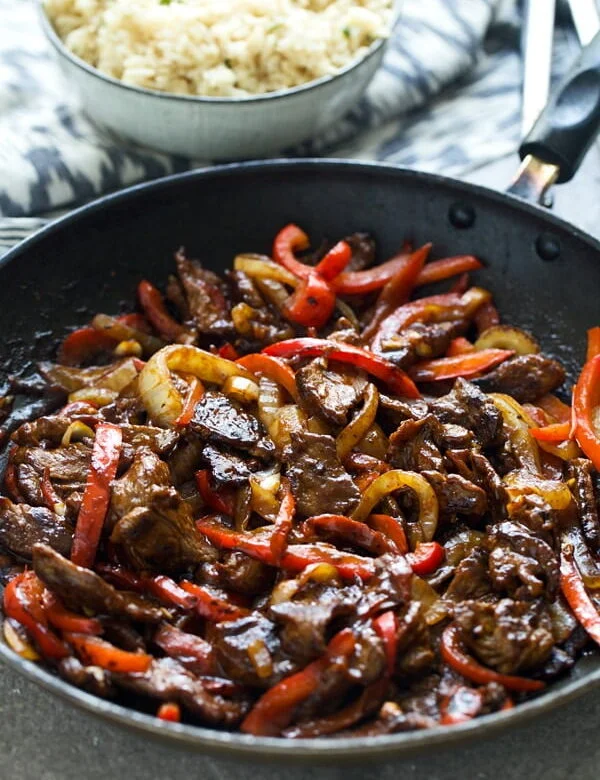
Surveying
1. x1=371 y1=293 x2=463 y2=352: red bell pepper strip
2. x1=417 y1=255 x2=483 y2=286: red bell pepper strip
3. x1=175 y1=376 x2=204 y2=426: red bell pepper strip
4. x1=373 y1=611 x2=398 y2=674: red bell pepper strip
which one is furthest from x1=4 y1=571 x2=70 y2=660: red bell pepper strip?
x1=417 y1=255 x2=483 y2=286: red bell pepper strip

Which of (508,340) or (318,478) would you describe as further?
(508,340)

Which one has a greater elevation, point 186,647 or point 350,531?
point 350,531

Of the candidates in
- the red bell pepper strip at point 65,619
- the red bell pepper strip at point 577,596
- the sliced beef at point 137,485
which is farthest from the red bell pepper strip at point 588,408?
the red bell pepper strip at point 65,619

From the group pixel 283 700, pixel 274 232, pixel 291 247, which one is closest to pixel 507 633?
pixel 283 700

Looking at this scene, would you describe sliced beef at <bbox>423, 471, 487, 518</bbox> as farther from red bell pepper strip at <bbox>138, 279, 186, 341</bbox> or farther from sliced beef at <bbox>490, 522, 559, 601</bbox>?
red bell pepper strip at <bbox>138, 279, 186, 341</bbox>

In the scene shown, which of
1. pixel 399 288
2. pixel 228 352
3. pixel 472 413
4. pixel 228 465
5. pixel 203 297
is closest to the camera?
pixel 228 465

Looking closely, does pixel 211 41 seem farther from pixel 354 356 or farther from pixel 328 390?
pixel 328 390
